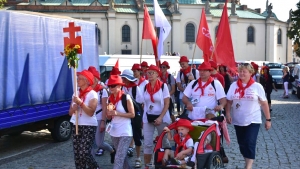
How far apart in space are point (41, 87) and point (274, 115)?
9.89 meters

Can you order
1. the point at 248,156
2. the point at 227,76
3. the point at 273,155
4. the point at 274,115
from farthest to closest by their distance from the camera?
the point at 274,115
the point at 227,76
the point at 273,155
the point at 248,156

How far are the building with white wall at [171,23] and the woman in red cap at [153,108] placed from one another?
51858 mm

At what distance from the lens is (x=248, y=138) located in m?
7.11

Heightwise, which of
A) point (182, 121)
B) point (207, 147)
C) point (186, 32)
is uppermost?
point (186, 32)

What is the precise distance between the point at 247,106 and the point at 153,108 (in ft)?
5.50

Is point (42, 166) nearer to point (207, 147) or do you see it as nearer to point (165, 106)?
point (165, 106)

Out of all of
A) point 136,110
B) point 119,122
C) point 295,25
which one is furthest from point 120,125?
point 295,25

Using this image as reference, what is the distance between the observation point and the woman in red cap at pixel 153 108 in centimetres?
757

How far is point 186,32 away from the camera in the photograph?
206 feet

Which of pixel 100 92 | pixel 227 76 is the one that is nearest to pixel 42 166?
pixel 100 92

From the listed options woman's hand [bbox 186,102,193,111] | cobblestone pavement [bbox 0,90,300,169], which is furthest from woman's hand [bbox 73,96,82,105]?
cobblestone pavement [bbox 0,90,300,169]

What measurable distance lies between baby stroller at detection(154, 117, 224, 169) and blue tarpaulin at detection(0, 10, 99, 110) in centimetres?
360

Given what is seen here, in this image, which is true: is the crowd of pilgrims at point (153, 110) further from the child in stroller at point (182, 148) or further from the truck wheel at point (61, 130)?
the truck wheel at point (61, 130)

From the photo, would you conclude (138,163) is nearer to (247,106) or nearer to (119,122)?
(119,122)
